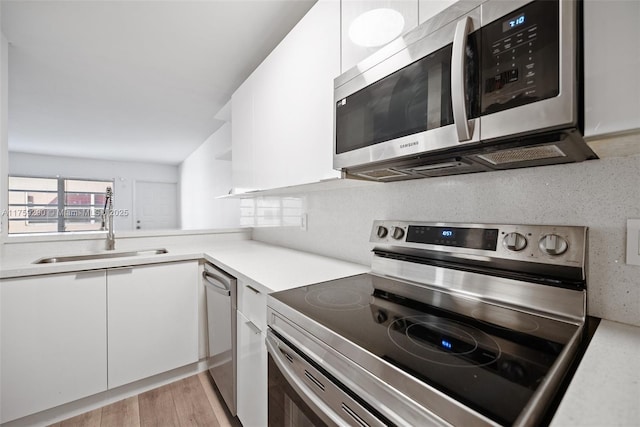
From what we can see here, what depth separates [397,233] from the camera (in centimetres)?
115

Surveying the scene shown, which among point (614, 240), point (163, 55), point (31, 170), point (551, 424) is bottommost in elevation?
point (551, 424)

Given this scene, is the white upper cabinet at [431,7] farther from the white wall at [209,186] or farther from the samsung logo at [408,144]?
the white wall at [209,186]

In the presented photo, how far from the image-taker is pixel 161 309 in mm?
1718

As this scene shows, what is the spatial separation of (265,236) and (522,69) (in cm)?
216

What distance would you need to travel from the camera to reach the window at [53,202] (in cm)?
514

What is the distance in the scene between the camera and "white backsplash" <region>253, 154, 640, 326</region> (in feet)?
2.32

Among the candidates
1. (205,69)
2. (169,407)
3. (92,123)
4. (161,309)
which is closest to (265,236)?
(161,309)

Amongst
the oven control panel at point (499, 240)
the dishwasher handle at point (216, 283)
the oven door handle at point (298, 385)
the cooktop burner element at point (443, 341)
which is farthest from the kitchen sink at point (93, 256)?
the cooktop burner element at point (443, 341)

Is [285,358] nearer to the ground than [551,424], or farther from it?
nearer to the ground

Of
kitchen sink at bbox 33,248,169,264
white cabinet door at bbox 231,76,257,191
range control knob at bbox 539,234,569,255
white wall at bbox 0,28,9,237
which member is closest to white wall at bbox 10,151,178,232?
white wall at bbox 0,28,9,237

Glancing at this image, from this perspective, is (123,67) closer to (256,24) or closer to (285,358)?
(256,24)

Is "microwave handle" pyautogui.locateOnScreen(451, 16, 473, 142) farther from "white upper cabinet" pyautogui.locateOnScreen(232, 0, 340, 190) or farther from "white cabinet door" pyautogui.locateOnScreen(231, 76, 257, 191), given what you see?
"white cabinet door" pyautogui.locateOnScreen(231, 76, 257, 191)

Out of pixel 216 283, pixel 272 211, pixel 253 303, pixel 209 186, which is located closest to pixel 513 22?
pixel 253 303

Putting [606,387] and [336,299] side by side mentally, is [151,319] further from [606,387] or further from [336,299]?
[606,387]
